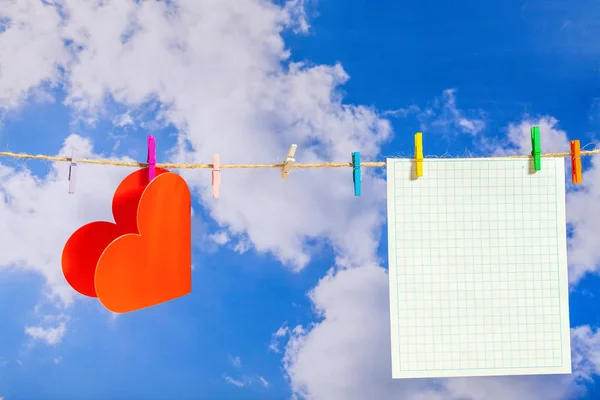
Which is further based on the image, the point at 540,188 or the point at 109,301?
the point at 540,188

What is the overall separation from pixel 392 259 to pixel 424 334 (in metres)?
0.27

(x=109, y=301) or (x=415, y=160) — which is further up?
(x=415, y=160)

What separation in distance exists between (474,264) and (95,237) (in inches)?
47.9

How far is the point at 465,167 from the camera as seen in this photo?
6.75ft

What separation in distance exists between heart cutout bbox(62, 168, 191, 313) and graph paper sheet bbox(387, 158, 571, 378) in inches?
26.7

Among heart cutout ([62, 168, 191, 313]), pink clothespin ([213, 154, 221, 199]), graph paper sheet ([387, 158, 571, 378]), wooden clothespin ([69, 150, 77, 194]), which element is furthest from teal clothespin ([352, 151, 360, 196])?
wooden clothespin ([69, 150, 77, 194])

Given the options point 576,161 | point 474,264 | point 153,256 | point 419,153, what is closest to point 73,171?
point 153,256

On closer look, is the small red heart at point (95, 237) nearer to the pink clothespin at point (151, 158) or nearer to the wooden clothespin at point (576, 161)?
the pink clothespin at point (151, 158)

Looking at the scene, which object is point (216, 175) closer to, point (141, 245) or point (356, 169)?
point (141, 245)

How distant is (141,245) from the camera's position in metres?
1.89

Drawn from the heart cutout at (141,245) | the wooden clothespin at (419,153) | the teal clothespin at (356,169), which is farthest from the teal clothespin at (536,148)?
the heart cutout at (141,245)

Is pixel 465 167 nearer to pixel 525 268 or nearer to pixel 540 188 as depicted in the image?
pixel 540 188

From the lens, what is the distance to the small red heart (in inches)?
77.0

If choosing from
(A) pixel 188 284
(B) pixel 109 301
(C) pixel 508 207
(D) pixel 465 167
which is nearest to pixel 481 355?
(C) pixel 508 207
